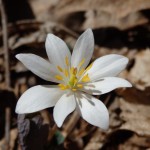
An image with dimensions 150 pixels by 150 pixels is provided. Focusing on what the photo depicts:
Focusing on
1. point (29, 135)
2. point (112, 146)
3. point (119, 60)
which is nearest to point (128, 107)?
point (112, 146)

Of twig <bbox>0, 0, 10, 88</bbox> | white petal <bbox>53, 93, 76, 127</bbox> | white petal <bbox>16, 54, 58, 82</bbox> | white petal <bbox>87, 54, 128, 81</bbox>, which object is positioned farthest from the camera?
twig <bbox>0, 0, 10, 88</bbox>

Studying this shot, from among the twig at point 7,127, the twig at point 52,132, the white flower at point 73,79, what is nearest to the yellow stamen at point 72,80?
the white flower at point 73,79

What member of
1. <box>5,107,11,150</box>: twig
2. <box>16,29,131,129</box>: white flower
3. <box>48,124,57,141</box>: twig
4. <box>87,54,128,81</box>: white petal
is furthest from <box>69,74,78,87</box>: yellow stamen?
<box>5,107,11,150</box>: twig

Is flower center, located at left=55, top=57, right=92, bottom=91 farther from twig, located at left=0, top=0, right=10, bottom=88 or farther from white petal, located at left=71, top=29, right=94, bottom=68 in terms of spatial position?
twig, located at left=0, top=0, right=10, bottom=88

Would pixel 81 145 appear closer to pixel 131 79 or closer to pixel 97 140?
pixel 97 140

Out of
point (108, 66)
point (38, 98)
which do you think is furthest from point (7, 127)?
point (108, 66)

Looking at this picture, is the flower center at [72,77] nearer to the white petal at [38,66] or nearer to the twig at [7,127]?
the white petal at [38,66]
